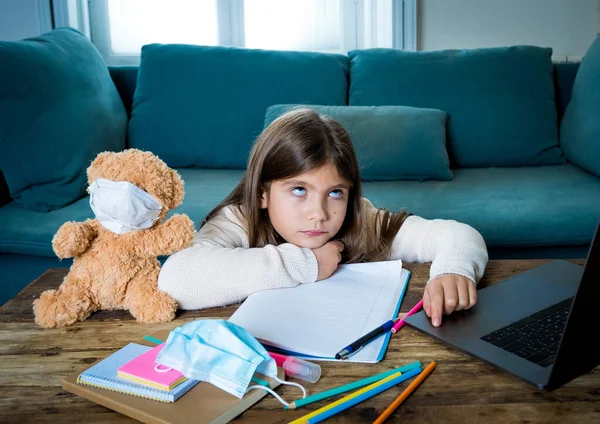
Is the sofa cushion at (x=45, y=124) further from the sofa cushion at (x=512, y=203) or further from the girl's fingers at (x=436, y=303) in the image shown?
the girl's fingers at (x=436, y=303)

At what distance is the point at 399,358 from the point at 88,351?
37cm

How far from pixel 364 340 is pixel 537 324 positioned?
0.70ft

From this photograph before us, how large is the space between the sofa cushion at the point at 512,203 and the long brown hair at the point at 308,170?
1.99 ft

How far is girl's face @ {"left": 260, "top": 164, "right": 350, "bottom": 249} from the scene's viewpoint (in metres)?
1.02

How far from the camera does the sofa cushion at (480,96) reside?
2230 mm

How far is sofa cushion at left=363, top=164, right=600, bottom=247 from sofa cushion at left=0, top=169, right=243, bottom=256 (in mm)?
517

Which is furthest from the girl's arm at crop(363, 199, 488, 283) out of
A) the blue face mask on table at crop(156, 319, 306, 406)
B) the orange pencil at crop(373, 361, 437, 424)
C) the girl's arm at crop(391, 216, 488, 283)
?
the blue face mask on table at crop(156, 319, 306, 406)

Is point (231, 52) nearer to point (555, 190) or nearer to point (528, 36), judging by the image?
point (555, 190)

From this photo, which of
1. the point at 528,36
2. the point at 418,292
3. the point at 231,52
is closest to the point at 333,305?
the point at 418,292

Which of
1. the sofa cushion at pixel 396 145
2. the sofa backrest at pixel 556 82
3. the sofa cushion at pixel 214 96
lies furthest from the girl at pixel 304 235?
the sofa backrest at pixel 556 82

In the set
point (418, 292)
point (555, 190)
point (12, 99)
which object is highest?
point (12, 99)

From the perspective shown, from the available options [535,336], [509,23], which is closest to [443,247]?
[535,336]

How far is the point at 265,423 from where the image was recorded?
1.79 ft

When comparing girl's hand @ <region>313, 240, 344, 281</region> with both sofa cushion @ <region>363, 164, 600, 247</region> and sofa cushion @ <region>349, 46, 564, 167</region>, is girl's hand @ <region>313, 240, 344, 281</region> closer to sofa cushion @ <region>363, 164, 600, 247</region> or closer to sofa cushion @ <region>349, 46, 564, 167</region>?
sofa cushion @ <region>363, 164, 600, 247</region>
